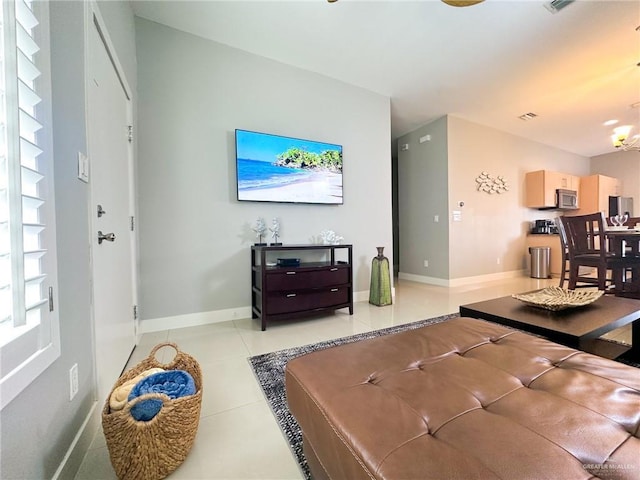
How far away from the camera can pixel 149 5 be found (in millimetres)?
2275

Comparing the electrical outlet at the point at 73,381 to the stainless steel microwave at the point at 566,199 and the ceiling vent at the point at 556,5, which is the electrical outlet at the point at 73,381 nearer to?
the ceiling vent at the point at 556,5

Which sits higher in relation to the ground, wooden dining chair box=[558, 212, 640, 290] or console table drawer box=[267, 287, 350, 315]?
wooden dining chair box=[558, 212, 640, 290]

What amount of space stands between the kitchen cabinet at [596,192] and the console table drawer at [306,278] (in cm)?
675

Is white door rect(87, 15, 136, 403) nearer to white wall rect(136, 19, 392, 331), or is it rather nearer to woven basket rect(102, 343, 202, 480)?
white wall rect(136, 19, 392, 331)

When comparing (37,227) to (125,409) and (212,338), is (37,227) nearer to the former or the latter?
(125,409)

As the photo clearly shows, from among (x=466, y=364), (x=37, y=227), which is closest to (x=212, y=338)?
(x=37, y=227)

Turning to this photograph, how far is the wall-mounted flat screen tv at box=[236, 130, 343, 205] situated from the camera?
2721 mm

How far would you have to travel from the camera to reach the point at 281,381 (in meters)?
1.54

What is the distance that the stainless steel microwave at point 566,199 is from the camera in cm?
539

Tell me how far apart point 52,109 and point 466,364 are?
5.64 feet

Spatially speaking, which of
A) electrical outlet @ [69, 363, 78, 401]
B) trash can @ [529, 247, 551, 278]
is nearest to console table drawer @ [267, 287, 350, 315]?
electrical outlet @ [69, 363, 78, 401]

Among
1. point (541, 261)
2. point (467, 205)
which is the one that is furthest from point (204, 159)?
point (541, 261)

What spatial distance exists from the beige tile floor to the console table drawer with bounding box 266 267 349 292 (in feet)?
1.27

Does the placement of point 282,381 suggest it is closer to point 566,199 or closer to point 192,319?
point 192,319
